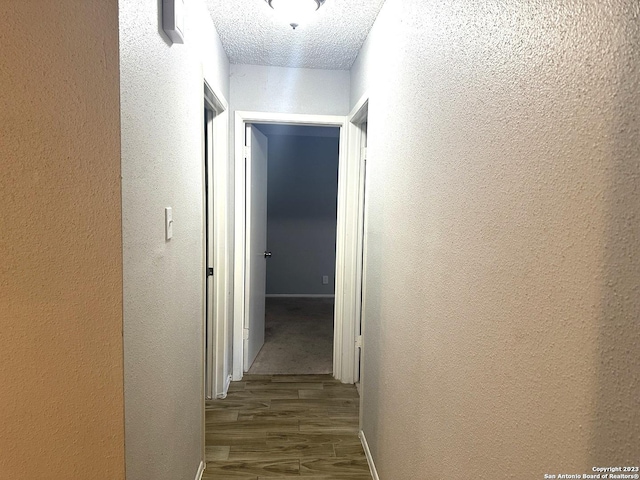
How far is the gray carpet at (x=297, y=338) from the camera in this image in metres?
3.45

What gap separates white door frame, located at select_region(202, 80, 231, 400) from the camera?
2686 mm

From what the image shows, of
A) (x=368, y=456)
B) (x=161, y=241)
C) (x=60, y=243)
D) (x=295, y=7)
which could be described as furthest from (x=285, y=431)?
(x=295, y=7)

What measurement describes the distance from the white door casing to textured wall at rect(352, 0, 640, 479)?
1703 millimetres

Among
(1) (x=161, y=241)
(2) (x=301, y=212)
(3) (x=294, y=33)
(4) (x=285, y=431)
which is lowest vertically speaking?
(4) (x=285, y=431)

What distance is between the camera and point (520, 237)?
80 cm

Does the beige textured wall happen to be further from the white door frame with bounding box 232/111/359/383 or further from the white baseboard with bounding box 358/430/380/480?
the white door frame with bounding box 232/111/359/383

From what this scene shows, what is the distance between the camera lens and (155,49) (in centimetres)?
126

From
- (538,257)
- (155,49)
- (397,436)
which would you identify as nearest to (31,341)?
(155,49)

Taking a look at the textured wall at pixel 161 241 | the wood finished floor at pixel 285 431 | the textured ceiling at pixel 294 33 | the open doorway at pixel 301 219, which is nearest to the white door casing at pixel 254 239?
the wood finished floor at pixel 285 431

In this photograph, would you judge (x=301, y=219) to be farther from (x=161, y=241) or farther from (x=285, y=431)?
(x=161, y=241)

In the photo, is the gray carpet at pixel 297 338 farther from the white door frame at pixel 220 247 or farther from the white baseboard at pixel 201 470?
the white baseboard at pixel 201 470

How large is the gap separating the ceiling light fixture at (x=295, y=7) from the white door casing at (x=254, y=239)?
1.18 metres

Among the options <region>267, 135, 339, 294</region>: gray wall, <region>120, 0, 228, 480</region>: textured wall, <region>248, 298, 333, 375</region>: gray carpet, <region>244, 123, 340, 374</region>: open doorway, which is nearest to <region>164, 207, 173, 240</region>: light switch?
<region>120, 0, 228, 480</region>: textured wall

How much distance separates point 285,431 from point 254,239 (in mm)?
1380
